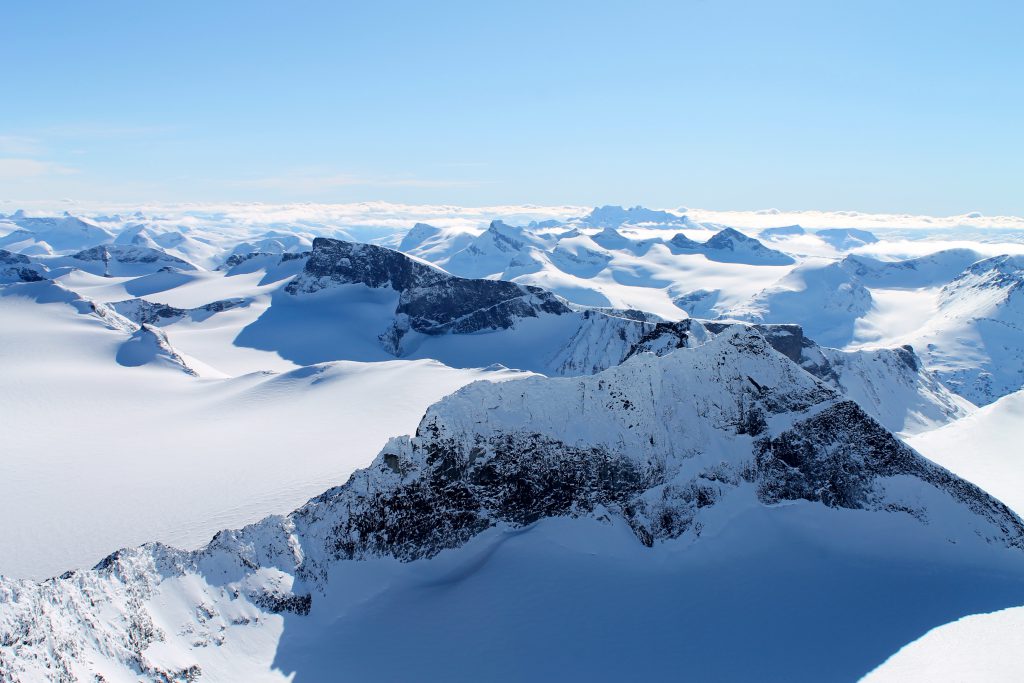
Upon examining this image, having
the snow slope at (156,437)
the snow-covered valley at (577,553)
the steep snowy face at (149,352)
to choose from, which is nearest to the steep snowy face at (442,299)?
the snow slope at (156,437)

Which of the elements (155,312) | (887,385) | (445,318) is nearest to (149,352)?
(445,318)

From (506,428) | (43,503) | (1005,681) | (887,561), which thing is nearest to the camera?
(1005,681)

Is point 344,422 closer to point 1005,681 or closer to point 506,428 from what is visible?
point 506,428

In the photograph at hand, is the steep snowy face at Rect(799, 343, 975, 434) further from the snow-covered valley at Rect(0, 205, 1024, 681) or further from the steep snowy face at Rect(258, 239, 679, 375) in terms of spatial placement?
the snow-covered valley at Rect(0, 205, 1024, 681)

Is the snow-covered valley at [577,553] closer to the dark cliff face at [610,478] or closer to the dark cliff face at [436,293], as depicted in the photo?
the dark cliff face at [610,478]

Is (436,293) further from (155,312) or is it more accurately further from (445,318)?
(155,312)

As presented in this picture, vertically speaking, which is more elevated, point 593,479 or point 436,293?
point 593,479

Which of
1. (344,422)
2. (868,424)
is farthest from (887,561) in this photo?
(344,422)

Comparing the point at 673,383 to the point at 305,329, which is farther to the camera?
the point at 305,329

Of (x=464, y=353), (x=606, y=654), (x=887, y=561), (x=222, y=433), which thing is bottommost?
(x=464, y=353)
